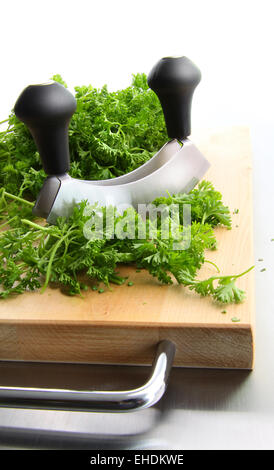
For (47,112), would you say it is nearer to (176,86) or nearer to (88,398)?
(176,86)

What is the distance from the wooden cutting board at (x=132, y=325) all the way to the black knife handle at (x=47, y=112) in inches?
8.9

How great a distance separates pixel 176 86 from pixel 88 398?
642 millimetres

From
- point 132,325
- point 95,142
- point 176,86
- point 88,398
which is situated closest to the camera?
point 88,398

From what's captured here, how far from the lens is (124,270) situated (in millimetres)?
970

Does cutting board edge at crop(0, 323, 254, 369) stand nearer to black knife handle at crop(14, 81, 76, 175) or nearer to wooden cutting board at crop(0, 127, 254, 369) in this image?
wooden cutting board at crop(0, 127, 254, 369)

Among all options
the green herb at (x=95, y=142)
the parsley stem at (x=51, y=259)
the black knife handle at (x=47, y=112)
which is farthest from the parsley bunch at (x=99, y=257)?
the green herb at (x=95, y=142)

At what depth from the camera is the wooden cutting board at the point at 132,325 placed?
2.66ft

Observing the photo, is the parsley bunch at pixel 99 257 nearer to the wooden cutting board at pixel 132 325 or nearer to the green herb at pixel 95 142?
the wooden cutting board at pixel 132 325

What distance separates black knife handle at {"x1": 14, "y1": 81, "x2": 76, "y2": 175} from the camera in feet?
3.04

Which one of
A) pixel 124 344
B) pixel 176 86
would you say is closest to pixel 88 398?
pixel 124 344

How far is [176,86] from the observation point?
115 cm

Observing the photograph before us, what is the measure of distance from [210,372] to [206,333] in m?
0.06
